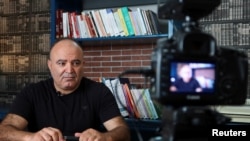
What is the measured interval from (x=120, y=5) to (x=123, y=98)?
82cm

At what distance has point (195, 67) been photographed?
3.14ft

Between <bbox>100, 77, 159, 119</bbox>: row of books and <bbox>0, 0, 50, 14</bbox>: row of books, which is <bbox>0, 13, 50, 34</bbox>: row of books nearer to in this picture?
<bbox>0, 0, 50, 14</bbox>: row of books

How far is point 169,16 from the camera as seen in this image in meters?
1.07

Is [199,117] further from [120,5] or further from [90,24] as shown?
[120,5]

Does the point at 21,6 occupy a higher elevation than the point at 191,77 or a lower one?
higher

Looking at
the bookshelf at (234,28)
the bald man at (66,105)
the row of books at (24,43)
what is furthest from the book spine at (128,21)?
the row of books at (24,43)

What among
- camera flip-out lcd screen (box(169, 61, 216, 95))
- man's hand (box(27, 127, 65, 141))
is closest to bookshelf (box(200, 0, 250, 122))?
man's hand (box(27, 127, 65, 141))

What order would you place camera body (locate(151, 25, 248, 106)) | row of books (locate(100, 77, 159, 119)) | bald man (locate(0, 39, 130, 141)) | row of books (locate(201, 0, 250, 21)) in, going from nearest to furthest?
camera body (locate(151, 25, 248, 106)) < bald man (locate(0, 39, 130, 141)) < row of books (locate(201, 0, 250, 21)) < row of books (locate(100, 77, 159, 119))

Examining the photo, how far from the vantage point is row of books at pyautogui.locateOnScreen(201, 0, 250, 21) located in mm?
2275

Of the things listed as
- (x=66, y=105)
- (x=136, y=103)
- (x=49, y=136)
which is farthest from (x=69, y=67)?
(x=136, y=103)

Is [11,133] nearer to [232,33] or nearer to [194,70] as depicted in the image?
[194,70]

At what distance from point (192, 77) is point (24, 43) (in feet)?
8.02

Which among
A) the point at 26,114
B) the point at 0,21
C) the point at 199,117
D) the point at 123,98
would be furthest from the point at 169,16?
the point at 0,21

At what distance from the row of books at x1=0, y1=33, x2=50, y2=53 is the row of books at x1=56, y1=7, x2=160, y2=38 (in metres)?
0.33
